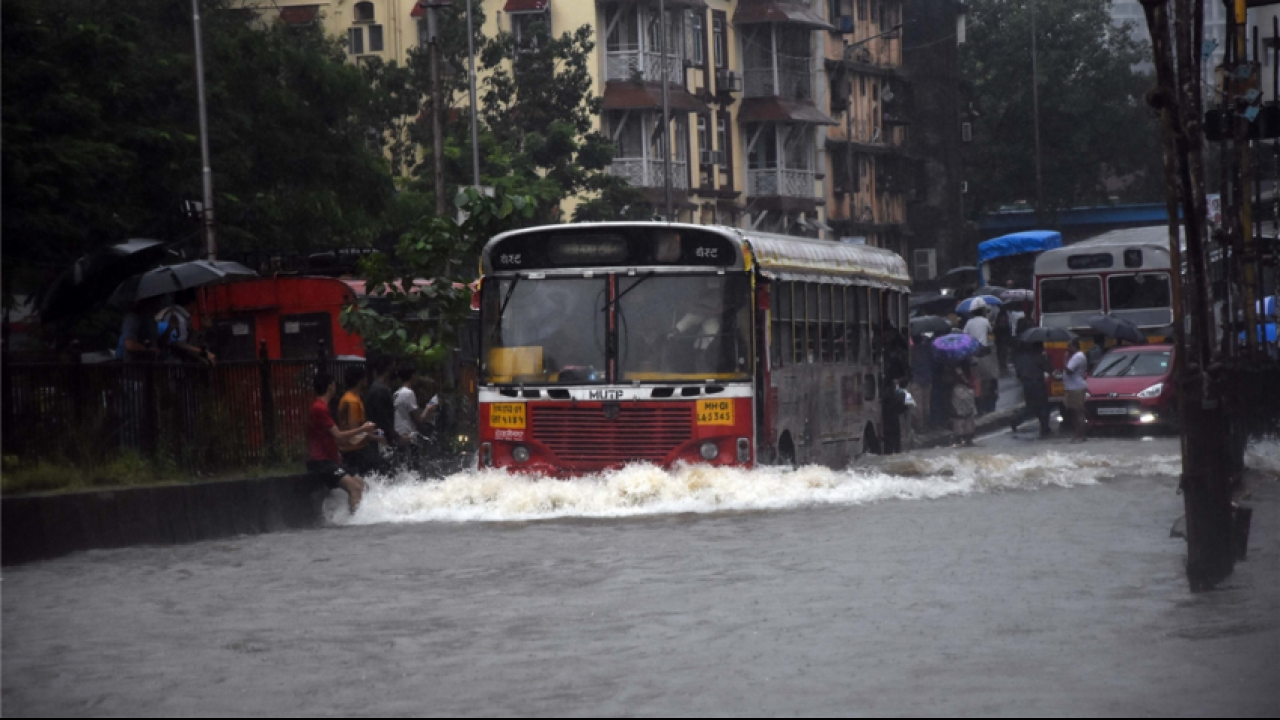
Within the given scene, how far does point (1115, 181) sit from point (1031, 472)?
10977cm

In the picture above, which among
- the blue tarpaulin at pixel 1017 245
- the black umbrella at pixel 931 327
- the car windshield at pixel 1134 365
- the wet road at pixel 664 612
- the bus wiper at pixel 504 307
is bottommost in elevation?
the wet road at pixel 664 612

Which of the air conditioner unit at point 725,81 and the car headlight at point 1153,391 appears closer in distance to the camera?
the car headlight at point 1153,391

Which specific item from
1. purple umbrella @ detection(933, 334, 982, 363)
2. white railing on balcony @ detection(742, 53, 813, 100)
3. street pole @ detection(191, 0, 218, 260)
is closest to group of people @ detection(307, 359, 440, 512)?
purple umbrella @ detection(933, 334, 982, 363)

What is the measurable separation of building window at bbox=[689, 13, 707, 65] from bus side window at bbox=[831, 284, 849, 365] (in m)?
44.7

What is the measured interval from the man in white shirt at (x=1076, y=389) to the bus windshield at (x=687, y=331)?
46.4 feet

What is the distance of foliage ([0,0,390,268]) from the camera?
32812mm

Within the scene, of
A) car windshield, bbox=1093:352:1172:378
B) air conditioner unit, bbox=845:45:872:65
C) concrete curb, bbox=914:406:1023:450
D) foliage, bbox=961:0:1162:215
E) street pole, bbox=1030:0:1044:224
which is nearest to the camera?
concrete curb, bbox=914:406:1023:450

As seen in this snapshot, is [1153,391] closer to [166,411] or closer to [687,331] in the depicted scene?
[687,331]

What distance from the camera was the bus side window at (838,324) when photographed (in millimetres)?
23906

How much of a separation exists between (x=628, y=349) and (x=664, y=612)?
7.55 metres

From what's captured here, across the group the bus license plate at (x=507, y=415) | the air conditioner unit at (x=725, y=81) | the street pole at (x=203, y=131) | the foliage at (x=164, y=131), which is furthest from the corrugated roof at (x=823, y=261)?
the air conditioner unit at (x=725, y=81)

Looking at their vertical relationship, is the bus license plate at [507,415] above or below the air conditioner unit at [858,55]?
below

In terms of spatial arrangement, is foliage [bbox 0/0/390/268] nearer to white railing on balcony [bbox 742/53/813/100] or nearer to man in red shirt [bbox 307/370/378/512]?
man in red shirt [bbox 307/370/378/512]

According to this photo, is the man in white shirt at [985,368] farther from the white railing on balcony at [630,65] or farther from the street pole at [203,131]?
the white railing on balcony at [630,65]
